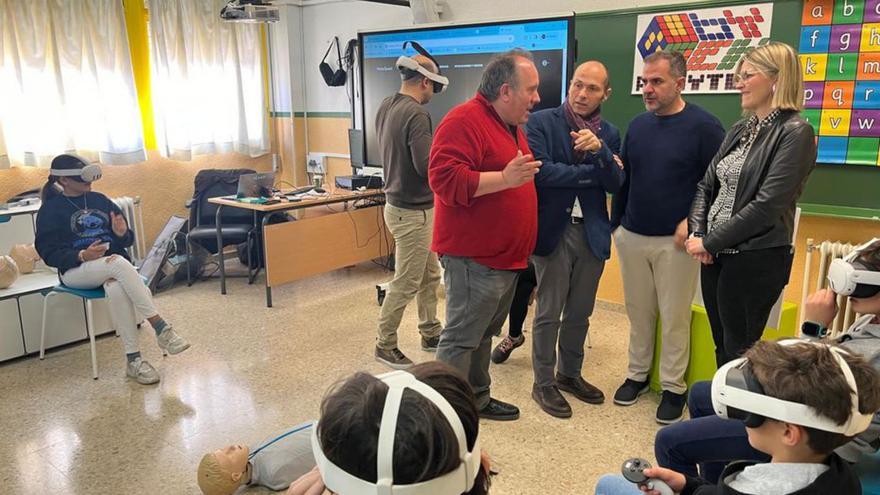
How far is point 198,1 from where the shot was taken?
17.9 ft

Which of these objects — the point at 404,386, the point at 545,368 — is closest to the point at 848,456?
the point at 404,386

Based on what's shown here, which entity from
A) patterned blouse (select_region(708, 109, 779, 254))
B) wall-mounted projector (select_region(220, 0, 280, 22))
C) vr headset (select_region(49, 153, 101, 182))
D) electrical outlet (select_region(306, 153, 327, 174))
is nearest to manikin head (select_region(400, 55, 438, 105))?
patterned blouse (select_region(708, 109, 779, 254))

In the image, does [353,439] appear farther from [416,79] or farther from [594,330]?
[594,330]

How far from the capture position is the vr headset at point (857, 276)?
5.39 feet

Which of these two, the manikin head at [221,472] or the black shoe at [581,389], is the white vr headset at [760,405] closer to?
the manikin head at [221,472]

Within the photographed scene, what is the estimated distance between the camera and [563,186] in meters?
2.64

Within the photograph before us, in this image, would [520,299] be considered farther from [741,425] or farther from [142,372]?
[142,372]

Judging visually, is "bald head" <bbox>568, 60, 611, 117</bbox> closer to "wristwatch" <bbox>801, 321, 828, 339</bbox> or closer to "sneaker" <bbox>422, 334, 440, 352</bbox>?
"wristwatch" <bbox>801, 321, 828, 339</bbox>

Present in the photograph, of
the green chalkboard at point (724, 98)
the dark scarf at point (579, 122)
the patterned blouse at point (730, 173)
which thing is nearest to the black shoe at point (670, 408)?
the patterned blouse at point (730, 173)

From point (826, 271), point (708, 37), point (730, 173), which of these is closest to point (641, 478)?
point (730, 173)

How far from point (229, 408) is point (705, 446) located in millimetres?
2106

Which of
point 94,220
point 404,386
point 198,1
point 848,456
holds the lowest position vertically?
point 848,456

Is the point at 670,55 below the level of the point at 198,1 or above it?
below

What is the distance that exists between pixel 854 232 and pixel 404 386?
10.6ft
